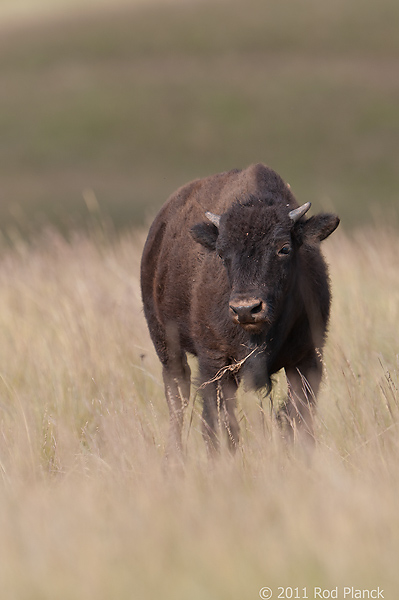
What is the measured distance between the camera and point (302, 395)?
5.36 metres

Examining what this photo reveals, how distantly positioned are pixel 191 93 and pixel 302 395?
49369mm

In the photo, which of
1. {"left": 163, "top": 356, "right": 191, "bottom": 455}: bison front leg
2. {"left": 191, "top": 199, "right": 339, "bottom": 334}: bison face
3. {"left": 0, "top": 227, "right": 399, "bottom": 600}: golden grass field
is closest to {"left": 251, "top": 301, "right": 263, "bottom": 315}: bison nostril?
{"left": 191, "top": 199, "right": 339, "bottom": 334}: bison face

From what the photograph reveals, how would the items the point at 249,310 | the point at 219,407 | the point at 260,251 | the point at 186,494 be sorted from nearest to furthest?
the point at 186,494
the point at 249,310
the point at 260,251
the point at 219,407

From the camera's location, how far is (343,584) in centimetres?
290

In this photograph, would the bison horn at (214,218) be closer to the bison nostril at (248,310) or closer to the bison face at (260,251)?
the bison face at (260,251)

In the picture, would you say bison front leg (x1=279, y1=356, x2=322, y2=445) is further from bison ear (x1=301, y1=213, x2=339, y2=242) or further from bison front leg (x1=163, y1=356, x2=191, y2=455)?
bison front leg (x1=163, y1=356, x2=191, y2=455)

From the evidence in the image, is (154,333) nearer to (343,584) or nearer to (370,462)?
(370,462)

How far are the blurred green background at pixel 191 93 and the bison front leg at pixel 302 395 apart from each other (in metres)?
38.3

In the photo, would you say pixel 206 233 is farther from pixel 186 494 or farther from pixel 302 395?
pixel 186 494

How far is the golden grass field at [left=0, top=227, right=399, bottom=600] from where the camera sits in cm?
297

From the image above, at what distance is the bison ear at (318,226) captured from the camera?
16.9 feet

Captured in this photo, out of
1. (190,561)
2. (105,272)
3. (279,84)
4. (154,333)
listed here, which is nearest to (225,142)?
(279,84)

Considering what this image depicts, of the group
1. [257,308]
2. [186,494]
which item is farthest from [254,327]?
[186,494]

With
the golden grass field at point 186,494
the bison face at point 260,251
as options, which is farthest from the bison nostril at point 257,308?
the golden grass field at point 186,494
